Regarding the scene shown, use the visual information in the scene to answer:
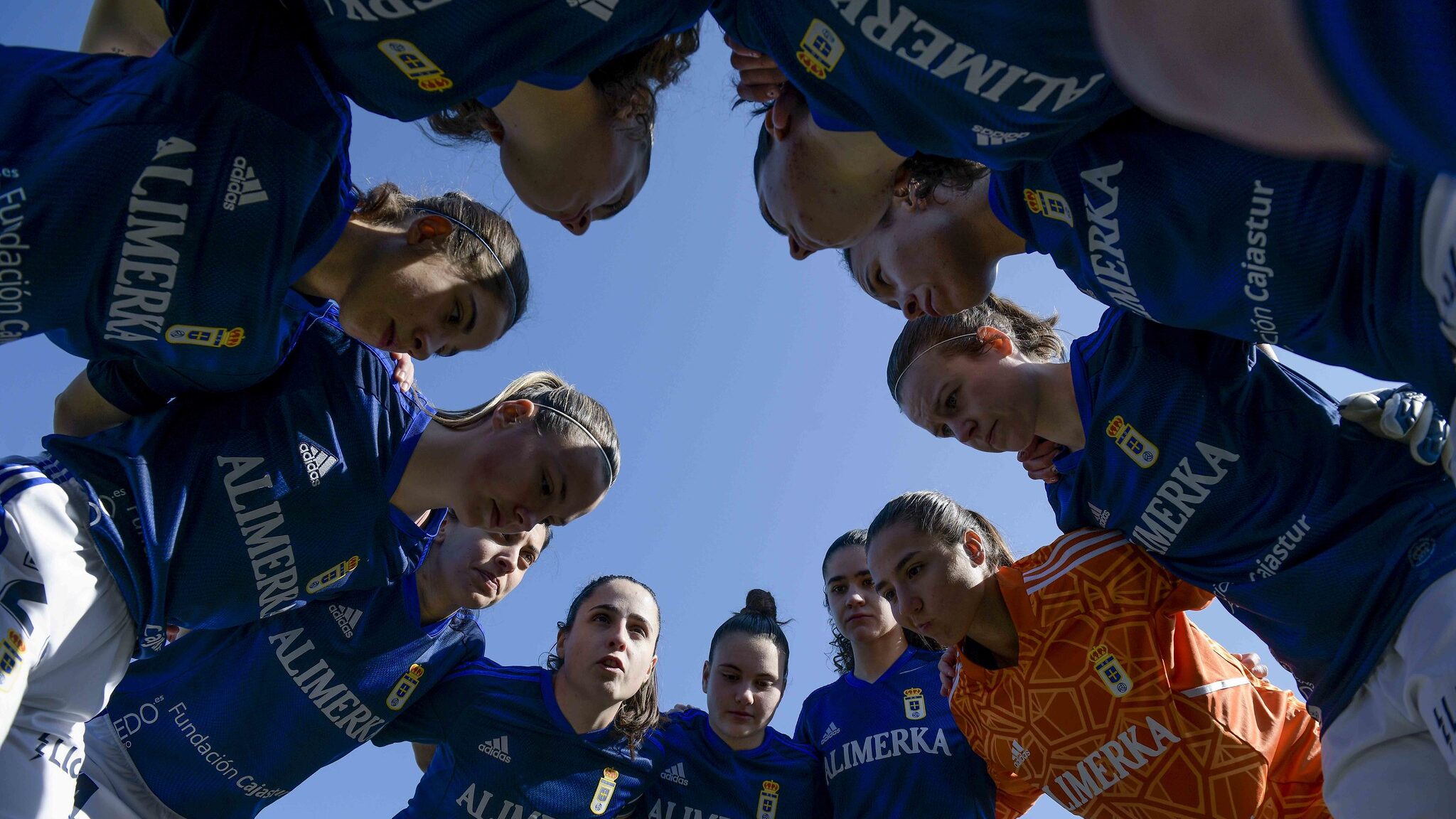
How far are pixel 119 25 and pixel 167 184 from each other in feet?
2.26

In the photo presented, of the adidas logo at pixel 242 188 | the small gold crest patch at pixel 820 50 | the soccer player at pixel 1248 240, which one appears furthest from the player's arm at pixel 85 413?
the soccer player at pixel 1248 240

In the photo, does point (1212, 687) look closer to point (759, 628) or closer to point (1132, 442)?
point (1132, 442)

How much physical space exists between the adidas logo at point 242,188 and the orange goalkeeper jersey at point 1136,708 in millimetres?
2768

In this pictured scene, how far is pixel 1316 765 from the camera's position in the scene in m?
3.39

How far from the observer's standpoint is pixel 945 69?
2.00 metres

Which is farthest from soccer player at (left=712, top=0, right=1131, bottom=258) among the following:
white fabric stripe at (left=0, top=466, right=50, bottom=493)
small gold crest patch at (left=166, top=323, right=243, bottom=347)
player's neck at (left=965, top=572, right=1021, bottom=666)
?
white fabric stripe at (left=0, top=466, right=50, bottom=493)

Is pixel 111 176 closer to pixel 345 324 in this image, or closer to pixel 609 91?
pixel 345 324

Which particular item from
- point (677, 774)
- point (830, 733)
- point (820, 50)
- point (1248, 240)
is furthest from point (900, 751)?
point (820, 50)

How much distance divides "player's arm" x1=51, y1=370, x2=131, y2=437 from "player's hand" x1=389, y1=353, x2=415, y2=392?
0.80 meters

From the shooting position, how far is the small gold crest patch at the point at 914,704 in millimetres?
4199

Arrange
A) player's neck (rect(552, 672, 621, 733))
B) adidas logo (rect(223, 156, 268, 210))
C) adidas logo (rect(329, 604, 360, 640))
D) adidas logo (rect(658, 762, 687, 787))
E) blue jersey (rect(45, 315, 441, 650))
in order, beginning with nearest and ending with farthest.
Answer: adidas logo (rect(223, 156, 268, 210)) → blue jersey (rect(45, 315, 441, 650)) → adidas logo (rect(329, 604, 360, 640)) → player's neck (rect(552, 672, 621, 733)) → adidas logo (rect(658, 762, 687, 787))

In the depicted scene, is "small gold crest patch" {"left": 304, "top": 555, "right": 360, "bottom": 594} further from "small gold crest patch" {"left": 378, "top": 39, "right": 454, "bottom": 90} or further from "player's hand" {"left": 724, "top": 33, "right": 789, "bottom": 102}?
"player's hand" {"left": 724, "top": 33, "right": 789, "bottom": 102}

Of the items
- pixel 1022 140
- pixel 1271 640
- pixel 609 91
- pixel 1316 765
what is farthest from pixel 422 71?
pixel 1316 765

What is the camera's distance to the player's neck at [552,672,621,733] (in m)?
4.18
